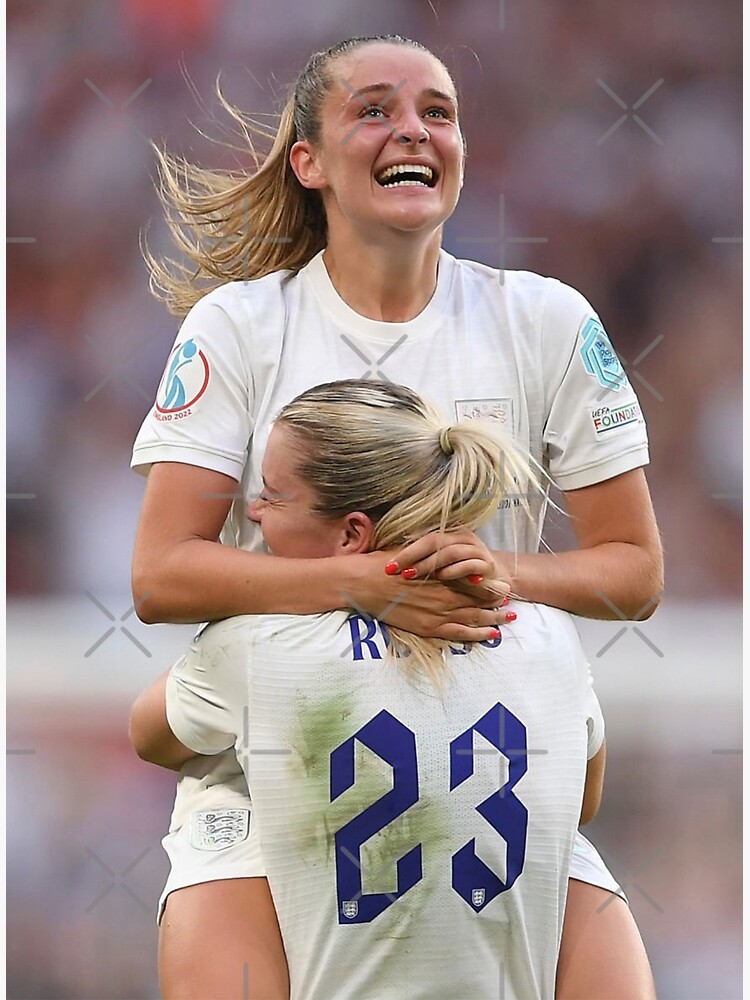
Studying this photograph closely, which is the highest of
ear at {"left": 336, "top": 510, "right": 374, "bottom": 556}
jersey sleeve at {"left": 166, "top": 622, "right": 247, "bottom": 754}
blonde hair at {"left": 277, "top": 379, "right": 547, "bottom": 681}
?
blonde hair at {"left": 277, "top": 379, "right": 547, "bottom": 681}

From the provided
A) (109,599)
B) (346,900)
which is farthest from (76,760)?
(346,900)

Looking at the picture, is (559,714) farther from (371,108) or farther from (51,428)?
(51,428)

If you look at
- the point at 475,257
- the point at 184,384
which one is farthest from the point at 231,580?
the point at 475,257

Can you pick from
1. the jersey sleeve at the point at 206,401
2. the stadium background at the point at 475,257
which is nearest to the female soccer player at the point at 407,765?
the jersey sleeve at the point at 206,401

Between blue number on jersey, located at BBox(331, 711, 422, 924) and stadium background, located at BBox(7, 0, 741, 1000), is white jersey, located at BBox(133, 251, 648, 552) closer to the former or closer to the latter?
blue number on jersey, located at BBox(331, 711, 422, 924)

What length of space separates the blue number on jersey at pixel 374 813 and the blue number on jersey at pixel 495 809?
0.11ft

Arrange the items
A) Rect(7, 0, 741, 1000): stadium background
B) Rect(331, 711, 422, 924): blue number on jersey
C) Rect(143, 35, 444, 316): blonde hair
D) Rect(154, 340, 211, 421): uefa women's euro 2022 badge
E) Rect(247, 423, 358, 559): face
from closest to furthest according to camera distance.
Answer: Rect(331, 711, 422, 924): blue number on jersey → Rect(247, 423, 358, 559): face → Rect(154, 340, 211, 421): uefa women's euro 2022 badge → Rect(143, 35, 444, 316): blonde hair → Rect(7, 0, 741, 1000): stadium background

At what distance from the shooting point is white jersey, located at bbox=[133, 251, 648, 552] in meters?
1.28

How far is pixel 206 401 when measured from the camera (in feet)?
4.15

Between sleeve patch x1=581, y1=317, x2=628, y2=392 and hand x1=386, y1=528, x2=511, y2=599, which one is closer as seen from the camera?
hand x1=386, y1=528, x2=511, y2=599

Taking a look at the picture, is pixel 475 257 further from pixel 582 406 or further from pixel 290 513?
pixel 290 513

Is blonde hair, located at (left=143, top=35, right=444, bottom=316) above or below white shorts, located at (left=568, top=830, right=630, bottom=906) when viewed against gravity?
above

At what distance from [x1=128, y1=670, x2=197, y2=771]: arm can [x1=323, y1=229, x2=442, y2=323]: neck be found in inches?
16.8

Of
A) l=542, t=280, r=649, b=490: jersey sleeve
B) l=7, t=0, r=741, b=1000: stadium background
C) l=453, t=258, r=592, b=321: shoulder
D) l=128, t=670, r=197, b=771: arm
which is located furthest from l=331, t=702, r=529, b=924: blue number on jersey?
l=7, t=0, r=741, b=1000: stadium background
